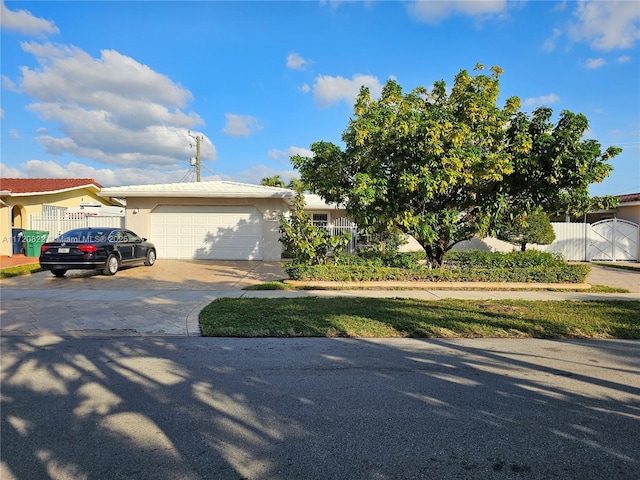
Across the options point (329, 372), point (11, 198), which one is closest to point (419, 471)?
point (329, 372)

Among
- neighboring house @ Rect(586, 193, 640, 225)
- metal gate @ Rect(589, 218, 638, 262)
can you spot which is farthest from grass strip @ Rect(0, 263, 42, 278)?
neighboring house @ Rect(586, 193, 640, 225)

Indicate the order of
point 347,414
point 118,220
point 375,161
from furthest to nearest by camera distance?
point 118,220, point 375,161, point 347,414

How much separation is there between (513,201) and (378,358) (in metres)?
8.02

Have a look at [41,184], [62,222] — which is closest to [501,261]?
[62,222]

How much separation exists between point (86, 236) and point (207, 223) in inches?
242

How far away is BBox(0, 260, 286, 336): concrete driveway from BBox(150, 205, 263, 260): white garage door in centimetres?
333

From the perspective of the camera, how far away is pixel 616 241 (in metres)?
20.1

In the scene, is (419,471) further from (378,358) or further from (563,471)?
(378,358)

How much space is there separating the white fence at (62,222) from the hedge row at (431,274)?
12.5 meters

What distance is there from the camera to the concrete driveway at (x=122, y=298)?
7.07 metres

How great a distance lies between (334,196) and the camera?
11875 mm

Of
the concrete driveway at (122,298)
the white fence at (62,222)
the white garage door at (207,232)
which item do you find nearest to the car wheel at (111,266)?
the concrete driveway at (122,298)

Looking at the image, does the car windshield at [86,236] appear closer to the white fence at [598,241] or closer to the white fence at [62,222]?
the white fence at [62,222]

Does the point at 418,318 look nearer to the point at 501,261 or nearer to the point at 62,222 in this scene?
the point at 501,261
